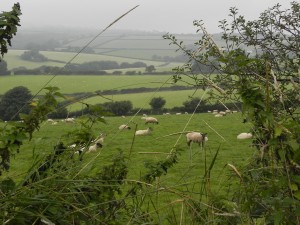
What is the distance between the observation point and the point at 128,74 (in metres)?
58.5

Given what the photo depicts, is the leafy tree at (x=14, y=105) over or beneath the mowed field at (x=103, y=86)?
over

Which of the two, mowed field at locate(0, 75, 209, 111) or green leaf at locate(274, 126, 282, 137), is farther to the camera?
mowed field at locate(0, 75, 209, 111)

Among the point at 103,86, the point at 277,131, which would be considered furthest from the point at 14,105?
the point at 103,86

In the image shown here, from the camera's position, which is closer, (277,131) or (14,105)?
(277,131)

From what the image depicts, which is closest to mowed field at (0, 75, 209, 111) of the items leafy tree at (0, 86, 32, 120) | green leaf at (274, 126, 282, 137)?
leafy tree at (0, 86, 32, 120)

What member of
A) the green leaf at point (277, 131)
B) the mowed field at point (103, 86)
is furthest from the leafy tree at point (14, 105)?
the mowed field at point (103, 86)

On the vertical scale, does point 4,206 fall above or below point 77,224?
above

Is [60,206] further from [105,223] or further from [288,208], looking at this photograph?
[288,208]

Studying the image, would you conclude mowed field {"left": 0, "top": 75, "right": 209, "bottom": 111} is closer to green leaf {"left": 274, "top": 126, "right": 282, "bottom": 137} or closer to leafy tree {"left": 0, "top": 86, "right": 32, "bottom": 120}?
leafy tree {"left": 0, "top": 86, "right": 32, "bottom": 120}

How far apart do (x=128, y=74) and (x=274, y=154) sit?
187 ft

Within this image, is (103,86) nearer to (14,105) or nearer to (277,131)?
(14,105)

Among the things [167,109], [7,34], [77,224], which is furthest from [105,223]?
[167,109]

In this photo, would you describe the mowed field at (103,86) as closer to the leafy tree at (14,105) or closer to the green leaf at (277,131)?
the leafy tree at (14,105)

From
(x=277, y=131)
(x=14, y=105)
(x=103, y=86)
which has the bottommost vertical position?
(x=103, y=86)
